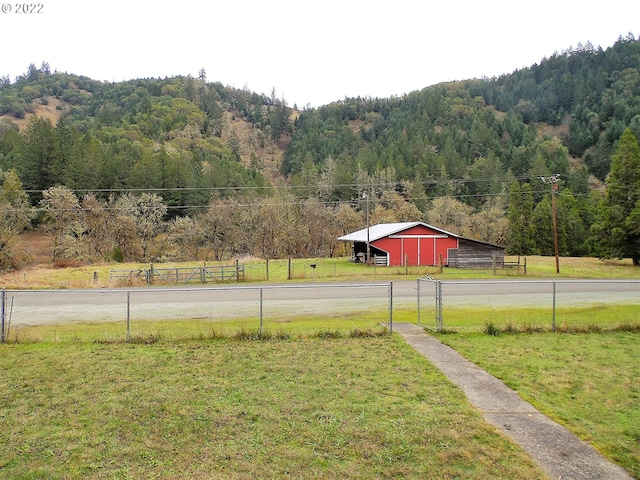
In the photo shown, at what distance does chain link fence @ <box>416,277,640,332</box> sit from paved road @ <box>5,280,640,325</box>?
0.21ft

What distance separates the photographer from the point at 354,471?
4.93 meters

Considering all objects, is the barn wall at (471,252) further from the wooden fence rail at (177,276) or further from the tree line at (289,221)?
the wooden fence rail at (177,276)

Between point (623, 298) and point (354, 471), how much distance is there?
882 inches

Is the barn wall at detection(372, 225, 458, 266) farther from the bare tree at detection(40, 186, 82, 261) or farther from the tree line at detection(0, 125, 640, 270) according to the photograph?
the bare tree at detection(40, 186, 82, 261)

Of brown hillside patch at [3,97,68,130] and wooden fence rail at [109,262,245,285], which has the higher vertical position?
brown hillside patch at [3,97,68,130]

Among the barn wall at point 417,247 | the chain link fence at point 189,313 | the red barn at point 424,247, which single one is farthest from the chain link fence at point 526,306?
the barn wall at point 417,247

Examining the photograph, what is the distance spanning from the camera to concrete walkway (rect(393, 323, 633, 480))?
16.9 feet

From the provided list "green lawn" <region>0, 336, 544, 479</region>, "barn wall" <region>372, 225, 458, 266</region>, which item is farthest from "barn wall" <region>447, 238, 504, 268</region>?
"green lawn" <region>0, 336, 544, 479</region>

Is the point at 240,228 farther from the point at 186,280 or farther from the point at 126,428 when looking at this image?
the point at 126,428

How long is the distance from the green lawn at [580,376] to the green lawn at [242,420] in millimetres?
1444

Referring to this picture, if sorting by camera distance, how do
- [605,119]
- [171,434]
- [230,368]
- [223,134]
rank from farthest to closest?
[223,134] < [605,119] < [230,368] < [171,434]

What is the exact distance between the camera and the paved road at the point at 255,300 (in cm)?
1798

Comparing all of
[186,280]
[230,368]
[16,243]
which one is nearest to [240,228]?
[16,243]

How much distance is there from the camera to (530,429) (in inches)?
249
